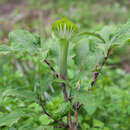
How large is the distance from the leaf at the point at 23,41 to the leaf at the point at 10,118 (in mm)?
263

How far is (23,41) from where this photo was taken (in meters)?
0.67

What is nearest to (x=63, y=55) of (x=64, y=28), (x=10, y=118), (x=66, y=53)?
(x=66, y=53)

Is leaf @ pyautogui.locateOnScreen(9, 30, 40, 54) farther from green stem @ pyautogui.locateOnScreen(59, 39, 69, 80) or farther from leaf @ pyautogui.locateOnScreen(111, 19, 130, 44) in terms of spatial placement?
leaf @ pyautogui.locateOnScreen(111, 19, 130, 44)

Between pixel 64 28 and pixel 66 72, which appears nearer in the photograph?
pixel 64 28

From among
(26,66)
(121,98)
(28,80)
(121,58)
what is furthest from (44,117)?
(121,58)

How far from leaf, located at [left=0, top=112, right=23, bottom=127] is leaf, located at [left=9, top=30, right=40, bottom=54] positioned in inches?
10.3

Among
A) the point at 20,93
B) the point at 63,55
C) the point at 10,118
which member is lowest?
the point at 10,118

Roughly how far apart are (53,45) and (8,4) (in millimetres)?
7174

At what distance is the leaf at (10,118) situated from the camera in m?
0.64

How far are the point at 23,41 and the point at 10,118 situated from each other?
1.03ft

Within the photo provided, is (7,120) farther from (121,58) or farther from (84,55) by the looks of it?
(121,58)

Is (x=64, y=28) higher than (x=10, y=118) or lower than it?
higher

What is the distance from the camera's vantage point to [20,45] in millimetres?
663

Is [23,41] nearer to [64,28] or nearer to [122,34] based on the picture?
[64,28]
